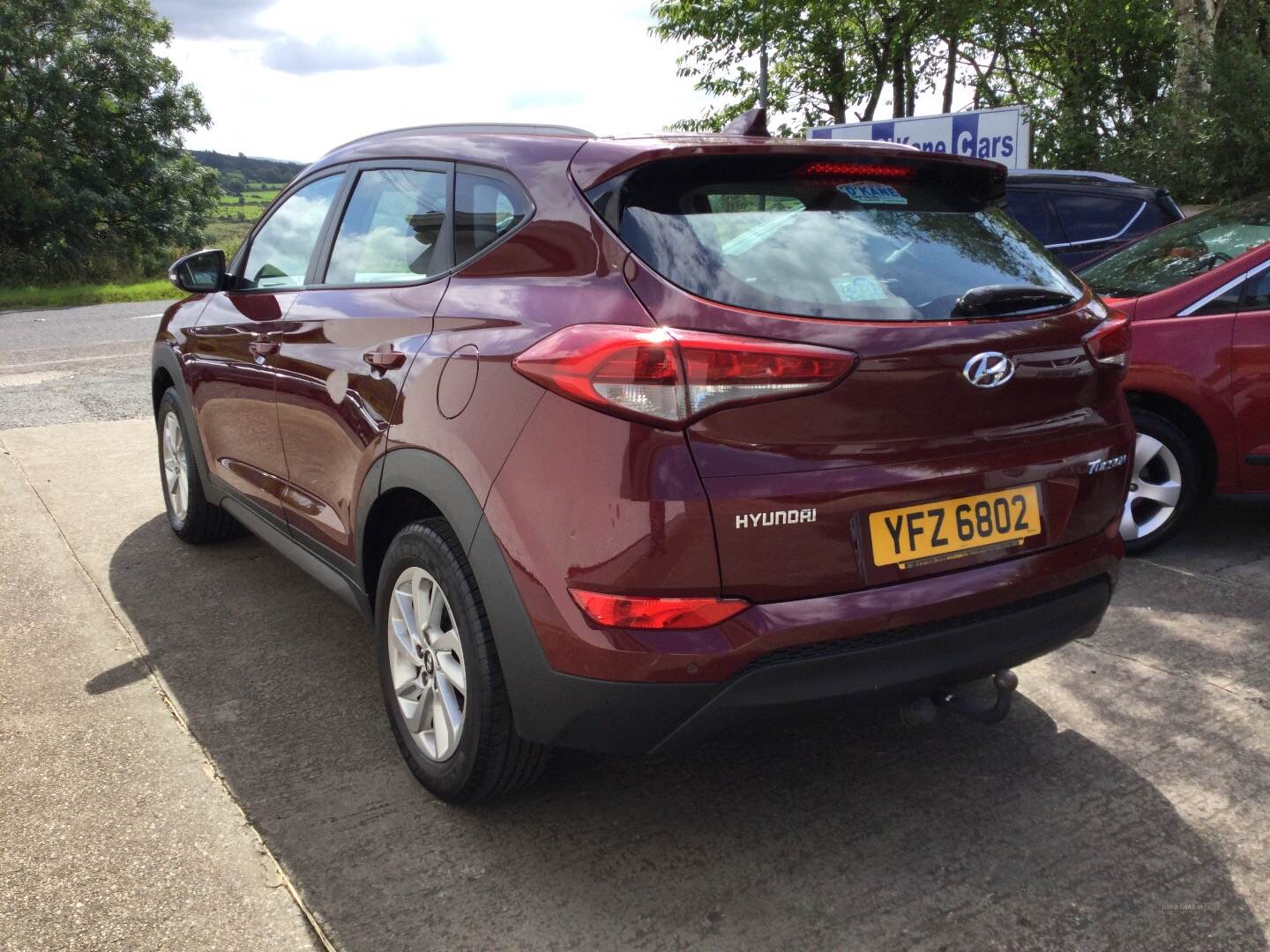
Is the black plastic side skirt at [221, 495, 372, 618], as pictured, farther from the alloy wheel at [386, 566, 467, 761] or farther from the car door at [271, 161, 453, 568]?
the alloy wheel at [386, 566, 467, 761]

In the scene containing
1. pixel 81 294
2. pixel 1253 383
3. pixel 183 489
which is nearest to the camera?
pixel 1253 383

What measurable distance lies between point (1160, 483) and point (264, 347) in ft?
12.2

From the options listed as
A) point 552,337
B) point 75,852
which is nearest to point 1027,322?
point 552,337

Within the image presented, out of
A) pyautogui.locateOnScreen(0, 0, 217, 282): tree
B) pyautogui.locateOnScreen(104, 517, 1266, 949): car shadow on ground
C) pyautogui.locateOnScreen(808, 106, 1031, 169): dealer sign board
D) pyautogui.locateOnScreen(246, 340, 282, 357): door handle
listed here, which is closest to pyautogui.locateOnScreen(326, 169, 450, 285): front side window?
pyautogui.locateOnScreen(246, 340, 282, 357): door handle

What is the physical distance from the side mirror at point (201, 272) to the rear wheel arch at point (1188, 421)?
3.83 m

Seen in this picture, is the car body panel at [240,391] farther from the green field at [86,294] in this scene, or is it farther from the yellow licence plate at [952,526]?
the green field at [86,294]

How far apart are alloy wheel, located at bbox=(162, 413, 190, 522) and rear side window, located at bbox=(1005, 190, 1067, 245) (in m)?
5.66

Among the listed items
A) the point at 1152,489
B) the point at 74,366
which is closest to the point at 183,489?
the point at 1152,489

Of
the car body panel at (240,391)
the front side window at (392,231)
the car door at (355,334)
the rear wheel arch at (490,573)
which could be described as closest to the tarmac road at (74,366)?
the car body panel at (240,391)

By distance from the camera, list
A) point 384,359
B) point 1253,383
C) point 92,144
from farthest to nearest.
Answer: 1. point 92,144
2. point 1253,383
3. point 384,359

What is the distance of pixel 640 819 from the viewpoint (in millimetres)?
2967

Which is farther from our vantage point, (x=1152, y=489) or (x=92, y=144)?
(x=92, y=144)

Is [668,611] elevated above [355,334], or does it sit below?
below

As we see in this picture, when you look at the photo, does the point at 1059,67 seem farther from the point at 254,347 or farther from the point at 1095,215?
the point at 254,347
